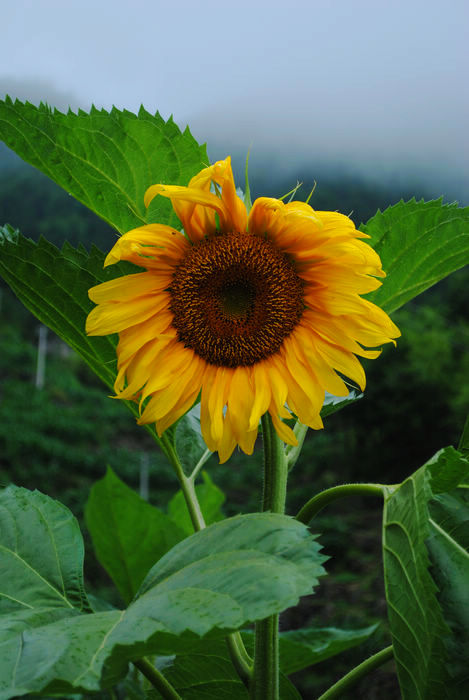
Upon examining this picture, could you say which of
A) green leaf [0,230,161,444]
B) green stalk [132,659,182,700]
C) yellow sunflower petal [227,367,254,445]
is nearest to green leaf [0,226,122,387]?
green leaf [0,230,161,444]

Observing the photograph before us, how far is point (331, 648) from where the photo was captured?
0.55m

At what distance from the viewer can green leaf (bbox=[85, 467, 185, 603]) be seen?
0.60 meters

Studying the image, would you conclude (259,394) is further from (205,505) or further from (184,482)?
(205,505)

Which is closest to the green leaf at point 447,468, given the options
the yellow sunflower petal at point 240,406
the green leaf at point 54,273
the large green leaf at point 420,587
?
the large green leaf at point 420,587

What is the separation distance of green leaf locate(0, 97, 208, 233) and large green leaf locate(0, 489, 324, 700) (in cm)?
21

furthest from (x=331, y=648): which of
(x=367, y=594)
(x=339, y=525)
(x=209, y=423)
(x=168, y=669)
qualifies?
(x=339, y=525)

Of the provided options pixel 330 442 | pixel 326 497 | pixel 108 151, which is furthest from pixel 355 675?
pixel 330 442

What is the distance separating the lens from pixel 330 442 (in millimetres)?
9555

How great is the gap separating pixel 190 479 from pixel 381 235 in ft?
0.75

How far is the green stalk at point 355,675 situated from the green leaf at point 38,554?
Answer: 0.16 metres

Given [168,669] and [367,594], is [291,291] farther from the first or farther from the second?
[367,594]

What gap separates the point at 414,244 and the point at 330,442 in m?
9.28

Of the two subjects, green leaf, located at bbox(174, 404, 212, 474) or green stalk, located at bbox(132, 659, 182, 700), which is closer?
green stalk, located at bbox(132, 659, 182, 700)

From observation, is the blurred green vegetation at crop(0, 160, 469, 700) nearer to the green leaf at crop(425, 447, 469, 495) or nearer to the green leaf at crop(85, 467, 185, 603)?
the green leaf at crop(85, 467, 185, 603)
